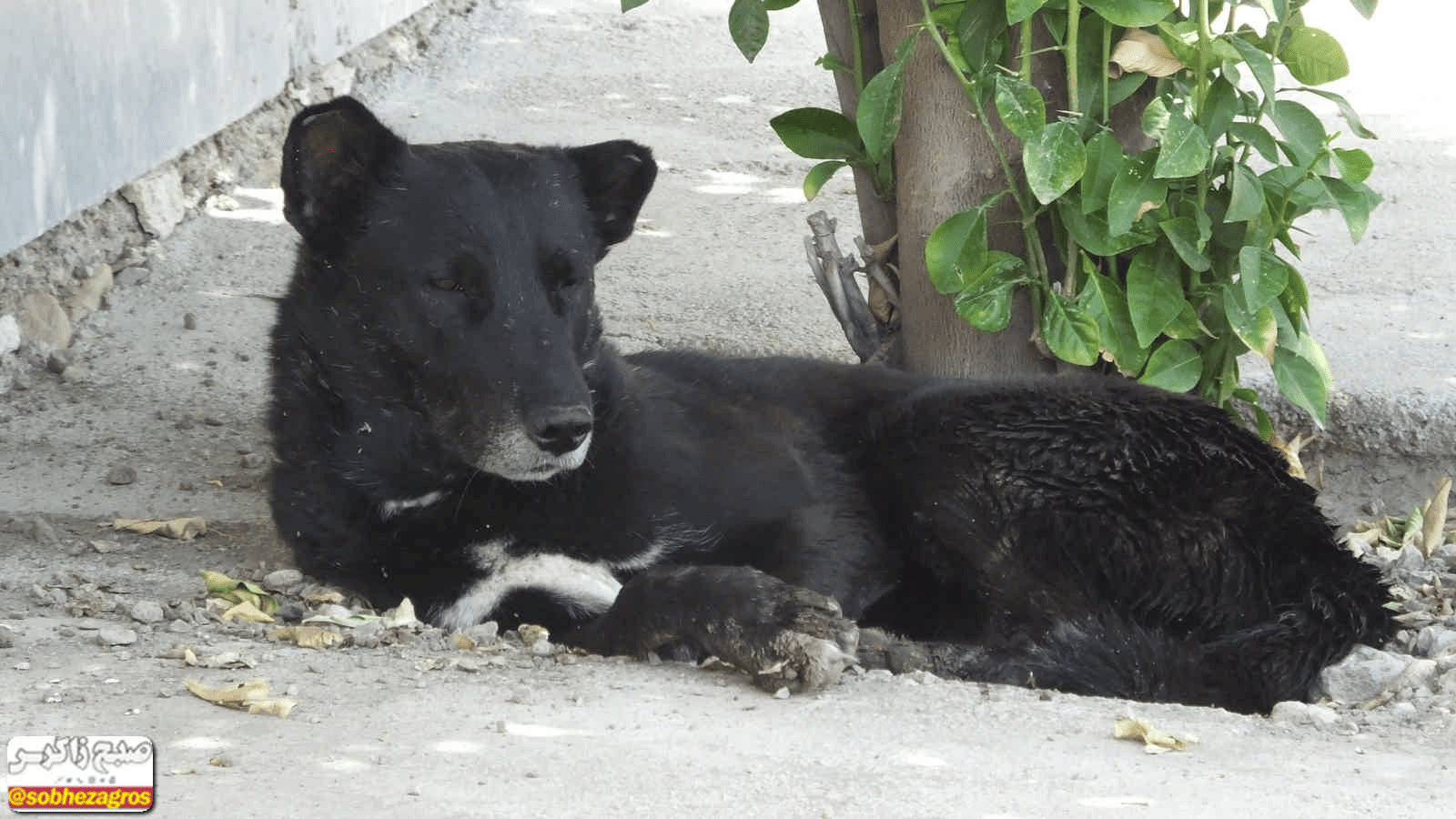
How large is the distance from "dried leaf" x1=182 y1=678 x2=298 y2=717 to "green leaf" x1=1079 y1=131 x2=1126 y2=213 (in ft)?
7.62

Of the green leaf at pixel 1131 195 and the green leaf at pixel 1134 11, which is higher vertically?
the green leaf at pixel 1134 11

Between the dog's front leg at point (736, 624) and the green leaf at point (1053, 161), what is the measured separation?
4.18 feet

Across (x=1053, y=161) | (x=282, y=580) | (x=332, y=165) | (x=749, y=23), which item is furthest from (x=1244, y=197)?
(x=282, y=580)

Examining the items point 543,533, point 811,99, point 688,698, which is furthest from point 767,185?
point 688,698

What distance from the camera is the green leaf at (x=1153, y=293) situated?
4082 mm

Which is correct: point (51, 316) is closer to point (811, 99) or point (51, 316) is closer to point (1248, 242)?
point (1248, 242)

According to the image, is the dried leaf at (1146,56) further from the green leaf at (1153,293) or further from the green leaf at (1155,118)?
the green leaf at (1153,293)

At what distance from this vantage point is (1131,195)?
395 cm

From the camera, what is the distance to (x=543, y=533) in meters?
3.54

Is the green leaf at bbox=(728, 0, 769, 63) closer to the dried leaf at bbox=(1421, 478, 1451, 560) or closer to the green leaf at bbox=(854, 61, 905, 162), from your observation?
the green leaf at bbox=(854, 61, 905, 162)

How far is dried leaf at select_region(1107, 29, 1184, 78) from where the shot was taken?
12.8 ft

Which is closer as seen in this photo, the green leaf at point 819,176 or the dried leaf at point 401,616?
the dried leaf at point 401,616

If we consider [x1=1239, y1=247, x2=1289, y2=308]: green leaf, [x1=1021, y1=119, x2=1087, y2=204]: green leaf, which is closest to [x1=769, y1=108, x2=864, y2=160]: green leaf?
[x1=1021, y1=119, x2=1087, y2=204]: green leaf

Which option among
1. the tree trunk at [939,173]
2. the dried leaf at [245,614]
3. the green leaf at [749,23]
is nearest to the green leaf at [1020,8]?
the tree trunk at [939,173]
